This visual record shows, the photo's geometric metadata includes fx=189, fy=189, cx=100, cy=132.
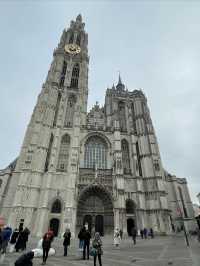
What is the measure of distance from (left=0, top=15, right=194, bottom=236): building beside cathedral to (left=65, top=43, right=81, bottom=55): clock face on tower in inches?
287

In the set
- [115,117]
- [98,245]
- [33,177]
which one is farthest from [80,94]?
[98,245]

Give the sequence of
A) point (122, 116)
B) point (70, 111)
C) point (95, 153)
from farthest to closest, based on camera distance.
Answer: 1. point (122, 116)
2. point (70, 111)
3. point (95, 153)

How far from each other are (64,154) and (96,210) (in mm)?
9071

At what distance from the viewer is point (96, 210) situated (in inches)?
1005

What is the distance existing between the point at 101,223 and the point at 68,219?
5239 millimetres

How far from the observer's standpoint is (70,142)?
28.9 metres

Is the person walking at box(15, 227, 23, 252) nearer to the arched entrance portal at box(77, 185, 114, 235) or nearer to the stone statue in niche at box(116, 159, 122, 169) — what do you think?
the arched entrance portal at box(77, 185, 114, 235)

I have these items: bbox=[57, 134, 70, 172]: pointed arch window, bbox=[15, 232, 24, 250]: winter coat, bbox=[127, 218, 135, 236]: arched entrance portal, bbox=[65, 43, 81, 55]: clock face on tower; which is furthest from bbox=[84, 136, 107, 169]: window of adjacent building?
bbox=[65, 43, 81, 55]: clock face on tower

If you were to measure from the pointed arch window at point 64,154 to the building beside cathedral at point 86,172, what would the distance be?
140 mm

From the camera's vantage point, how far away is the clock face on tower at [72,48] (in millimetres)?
41281

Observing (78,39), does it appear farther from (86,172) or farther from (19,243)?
(19,243)

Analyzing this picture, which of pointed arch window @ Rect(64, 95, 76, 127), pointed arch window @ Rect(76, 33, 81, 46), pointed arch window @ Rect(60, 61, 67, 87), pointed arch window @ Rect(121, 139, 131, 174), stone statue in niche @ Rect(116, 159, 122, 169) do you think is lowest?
stone statue in niche @ Rect(116, 159, 122, 169)

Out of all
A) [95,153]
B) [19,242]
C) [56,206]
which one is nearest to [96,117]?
[95,153]

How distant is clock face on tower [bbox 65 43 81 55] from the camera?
135 feet
